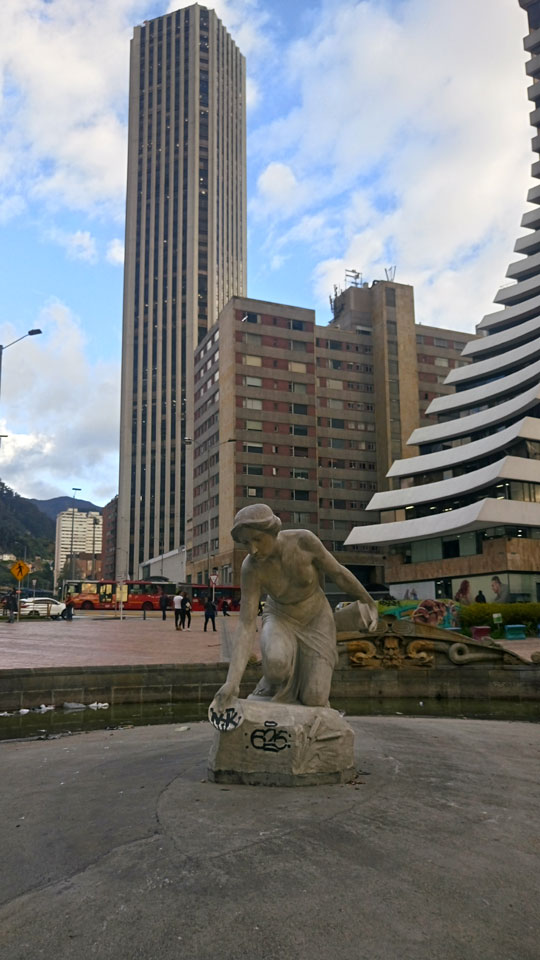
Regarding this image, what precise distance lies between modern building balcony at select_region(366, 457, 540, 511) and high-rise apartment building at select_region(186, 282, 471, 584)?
16.7 m

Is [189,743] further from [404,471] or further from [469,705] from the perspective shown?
[404,471]

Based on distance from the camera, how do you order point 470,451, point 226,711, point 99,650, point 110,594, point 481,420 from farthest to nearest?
point 481,420 < point 110,594 < point 470,451 < point 99,650 < point 226,711

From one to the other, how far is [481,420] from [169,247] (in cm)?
9028

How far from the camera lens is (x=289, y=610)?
526 cm

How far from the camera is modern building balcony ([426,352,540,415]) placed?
1893 inches

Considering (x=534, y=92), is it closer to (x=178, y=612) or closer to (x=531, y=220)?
(x=531, y=220)

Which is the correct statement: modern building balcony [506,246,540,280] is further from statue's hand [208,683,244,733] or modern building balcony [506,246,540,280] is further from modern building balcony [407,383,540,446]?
statue's hand [208,683,244,733]

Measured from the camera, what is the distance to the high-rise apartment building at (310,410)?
222 feet

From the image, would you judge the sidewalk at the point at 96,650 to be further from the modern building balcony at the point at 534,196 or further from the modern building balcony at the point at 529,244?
the modern building balcony at the point at 534,196

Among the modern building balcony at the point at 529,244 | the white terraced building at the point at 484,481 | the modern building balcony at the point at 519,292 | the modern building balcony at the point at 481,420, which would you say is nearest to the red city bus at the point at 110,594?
the white terraced building at the point at 484,481

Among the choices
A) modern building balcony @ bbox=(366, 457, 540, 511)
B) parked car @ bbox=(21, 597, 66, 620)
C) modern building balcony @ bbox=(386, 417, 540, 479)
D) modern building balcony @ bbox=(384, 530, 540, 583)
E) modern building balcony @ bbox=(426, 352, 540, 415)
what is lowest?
parked car @ bbox=(21, 597, 66, 620)

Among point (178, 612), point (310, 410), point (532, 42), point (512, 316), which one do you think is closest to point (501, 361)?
point (512, 316)

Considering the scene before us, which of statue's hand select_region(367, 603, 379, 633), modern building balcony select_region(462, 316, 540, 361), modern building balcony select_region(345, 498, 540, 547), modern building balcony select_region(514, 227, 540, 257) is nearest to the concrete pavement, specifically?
statue's hand select_region(367, 603, 379, 633)

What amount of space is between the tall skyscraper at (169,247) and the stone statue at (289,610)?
112262 mm
